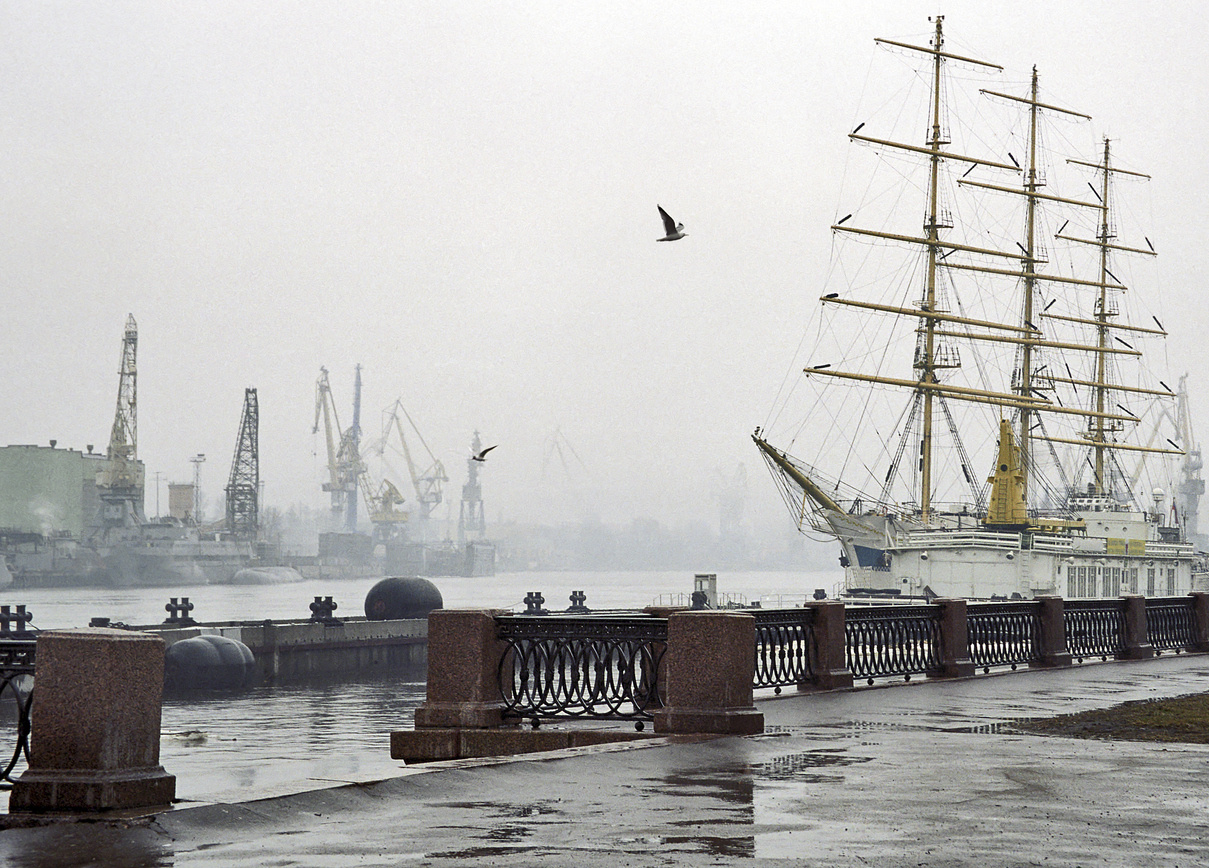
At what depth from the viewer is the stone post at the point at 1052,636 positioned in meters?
25.3

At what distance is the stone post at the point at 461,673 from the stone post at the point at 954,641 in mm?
9415

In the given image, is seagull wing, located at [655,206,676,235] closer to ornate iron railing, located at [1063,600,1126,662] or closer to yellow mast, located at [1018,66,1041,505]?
ornate iron railing, located at [1063,600,1126,662]

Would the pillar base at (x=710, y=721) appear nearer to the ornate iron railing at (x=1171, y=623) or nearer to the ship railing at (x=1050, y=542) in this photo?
the ornate iron railing at (x=1171, y=623)

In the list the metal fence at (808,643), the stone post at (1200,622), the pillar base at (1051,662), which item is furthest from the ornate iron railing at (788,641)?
the stone post at (1200,622)

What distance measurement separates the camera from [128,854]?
7.73 meters

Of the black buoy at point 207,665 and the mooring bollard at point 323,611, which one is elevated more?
the mooring bollard at point 323,611

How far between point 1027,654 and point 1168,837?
1766 centimetres

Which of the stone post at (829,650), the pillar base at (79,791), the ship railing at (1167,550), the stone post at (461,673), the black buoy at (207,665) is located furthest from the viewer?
the ship railing at (1167,550)

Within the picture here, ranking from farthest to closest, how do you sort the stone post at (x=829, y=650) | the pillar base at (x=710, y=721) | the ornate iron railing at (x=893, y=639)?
the ornate iron railing at (x=893, y=639)
the stone post at (x=829, y=650)
the pillar base at (x=710, y=721)

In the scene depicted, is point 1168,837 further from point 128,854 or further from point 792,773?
point 128,854

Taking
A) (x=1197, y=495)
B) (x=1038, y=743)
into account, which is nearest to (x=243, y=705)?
(x=1038, y=743)

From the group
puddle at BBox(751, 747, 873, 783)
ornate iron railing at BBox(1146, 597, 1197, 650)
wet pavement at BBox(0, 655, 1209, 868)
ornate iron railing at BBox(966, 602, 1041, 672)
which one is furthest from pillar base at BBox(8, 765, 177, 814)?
ornate iron railing at BBox(1146, 597, 1197, 650)

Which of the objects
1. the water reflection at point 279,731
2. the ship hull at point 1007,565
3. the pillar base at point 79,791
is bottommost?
the water reflection at point 279,731

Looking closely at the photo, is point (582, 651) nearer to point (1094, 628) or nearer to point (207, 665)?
point (1094, 628)
